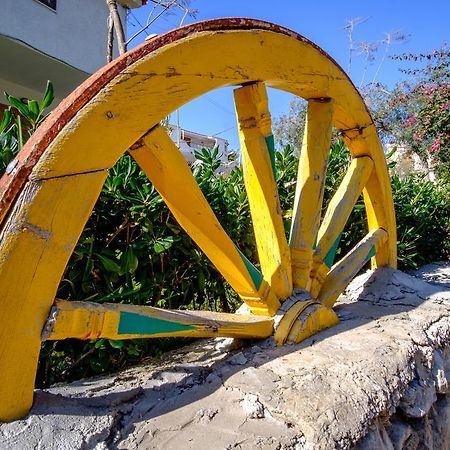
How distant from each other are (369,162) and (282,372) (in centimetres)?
136

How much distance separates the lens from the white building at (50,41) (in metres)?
6.23

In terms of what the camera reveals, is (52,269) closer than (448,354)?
Yes

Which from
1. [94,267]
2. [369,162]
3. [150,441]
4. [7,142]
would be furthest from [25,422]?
[369,162]

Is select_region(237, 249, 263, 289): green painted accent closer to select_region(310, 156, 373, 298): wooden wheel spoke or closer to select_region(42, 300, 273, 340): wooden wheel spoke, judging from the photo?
select_region(42, 300, 273, 340): wooden wheel spoke

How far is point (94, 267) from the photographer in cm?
164

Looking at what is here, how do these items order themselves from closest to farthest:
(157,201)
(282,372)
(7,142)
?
(282,372) < (7,142) < (157,201)

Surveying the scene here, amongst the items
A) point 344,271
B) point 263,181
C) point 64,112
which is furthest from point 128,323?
point 344,271

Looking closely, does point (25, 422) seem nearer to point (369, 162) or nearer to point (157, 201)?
point (157, 201)

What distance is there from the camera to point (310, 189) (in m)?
2.00

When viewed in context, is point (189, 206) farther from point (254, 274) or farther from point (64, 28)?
point (64, 28)

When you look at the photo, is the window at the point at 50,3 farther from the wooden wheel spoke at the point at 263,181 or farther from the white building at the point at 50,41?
the wooden wheel spoke at the point at 263,181

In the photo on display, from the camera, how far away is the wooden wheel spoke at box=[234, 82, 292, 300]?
1.69 m

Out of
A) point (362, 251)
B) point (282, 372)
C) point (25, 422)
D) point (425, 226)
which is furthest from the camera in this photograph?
point (425, 226)

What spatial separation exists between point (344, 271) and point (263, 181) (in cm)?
71
